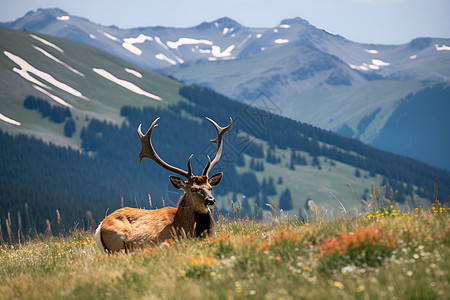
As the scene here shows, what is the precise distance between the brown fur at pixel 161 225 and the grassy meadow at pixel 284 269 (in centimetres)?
145

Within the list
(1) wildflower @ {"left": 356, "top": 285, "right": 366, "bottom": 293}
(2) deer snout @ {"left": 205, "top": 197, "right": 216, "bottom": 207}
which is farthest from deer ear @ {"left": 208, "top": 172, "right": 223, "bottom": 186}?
(1) wildflower @ {"left": 356, "top": 285, "right": 366, "bottom": 293}

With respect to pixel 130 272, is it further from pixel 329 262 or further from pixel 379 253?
pixel 379 253

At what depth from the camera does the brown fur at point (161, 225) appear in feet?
34.1

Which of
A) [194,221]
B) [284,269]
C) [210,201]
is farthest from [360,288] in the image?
[194,221]

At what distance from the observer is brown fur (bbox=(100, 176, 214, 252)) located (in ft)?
34.1

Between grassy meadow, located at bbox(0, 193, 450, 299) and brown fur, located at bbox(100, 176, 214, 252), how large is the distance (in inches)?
57.0

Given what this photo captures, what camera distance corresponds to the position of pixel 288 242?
744cm

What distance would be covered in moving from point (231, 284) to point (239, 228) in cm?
599

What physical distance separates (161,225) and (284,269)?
476 centimetres

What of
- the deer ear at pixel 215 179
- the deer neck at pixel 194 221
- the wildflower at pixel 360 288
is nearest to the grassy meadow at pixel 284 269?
the wildflower at pixel 360 288

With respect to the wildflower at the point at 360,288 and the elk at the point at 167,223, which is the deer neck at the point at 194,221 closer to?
the elk at the point at 167,223

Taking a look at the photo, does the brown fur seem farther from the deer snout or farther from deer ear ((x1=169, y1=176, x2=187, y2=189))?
the deer snout

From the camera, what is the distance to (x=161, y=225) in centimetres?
1069

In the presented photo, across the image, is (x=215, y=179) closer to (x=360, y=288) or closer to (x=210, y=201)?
(x=210, y=201)
